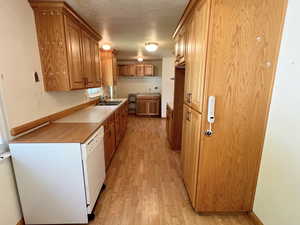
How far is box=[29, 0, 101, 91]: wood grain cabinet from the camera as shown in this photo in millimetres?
1760

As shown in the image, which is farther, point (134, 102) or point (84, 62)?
point (134, 102)

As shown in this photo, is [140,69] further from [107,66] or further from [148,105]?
[107,66]

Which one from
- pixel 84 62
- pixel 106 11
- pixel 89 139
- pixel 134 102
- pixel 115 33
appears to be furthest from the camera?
pixel 134 102

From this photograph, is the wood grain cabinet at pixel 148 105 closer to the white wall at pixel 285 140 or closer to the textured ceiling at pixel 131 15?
the textured ceiling at pixel 131 15

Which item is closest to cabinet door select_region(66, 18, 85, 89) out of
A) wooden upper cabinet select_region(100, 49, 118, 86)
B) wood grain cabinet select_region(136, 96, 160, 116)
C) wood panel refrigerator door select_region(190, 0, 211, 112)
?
wood panel refrigerator door select_region(190, 0, 211, 112)

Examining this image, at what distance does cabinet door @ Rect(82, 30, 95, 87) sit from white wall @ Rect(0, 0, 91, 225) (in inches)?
26.6

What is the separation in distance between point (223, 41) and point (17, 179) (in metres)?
2.32

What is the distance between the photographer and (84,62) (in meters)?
2.39

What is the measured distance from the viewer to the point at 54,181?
1.47 m

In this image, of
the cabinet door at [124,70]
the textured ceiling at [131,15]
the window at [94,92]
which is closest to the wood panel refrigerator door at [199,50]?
the textured ceiling at [131,15]

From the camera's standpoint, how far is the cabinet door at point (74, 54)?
1.93 meters

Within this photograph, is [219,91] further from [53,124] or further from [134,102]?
[134,102]

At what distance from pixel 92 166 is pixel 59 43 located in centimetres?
153

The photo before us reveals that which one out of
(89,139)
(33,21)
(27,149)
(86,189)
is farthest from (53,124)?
(33,21)
